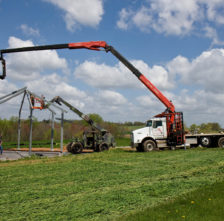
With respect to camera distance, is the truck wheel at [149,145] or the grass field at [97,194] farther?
the truck wheel at [149,145]

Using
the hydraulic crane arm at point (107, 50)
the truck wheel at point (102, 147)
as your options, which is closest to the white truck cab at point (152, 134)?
the hydraulic crane arm at point (107, 50)

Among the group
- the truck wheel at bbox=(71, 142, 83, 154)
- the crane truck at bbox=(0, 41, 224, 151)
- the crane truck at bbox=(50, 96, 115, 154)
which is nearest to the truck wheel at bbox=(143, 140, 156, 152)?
the crane truck at bbox=(0, 41, 224, 151)

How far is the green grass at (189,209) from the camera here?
5016mm

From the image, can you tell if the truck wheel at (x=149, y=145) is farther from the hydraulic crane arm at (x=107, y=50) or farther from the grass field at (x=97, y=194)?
the grass field at (x=97, y=194)

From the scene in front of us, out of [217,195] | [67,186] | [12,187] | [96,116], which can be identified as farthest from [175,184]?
[96,116]

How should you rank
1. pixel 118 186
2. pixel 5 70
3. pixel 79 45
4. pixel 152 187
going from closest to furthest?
1. pixel 152 187
2. pixel 118 186
3. pixel 5 70
4. pixel 79 45

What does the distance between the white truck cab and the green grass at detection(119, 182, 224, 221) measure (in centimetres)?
1469

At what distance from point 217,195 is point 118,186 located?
2.95m

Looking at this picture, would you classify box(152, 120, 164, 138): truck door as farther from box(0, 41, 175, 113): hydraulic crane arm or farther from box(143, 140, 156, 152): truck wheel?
box(0, 41, 175, 113): hydraulic crane arm

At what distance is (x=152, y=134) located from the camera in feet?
70.5

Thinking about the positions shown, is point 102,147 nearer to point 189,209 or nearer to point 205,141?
point 205,141

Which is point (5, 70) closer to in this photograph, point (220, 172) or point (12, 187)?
point (12, 187)

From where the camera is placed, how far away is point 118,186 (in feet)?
26.5

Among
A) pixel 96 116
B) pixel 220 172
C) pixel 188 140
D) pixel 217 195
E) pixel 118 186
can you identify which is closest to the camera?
pixel 217 195
